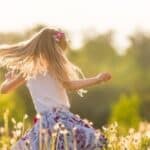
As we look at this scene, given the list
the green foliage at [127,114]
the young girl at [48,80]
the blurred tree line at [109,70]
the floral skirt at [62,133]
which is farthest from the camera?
the blurred tree line at [109,70]

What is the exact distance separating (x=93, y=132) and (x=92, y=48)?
54.0 metres

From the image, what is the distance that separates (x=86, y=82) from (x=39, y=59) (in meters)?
0.49

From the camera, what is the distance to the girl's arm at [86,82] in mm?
7649

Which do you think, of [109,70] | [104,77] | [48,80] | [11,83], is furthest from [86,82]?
[109,70]

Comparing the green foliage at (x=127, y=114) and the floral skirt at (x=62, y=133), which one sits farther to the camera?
the green foliage at (x=127, y=114)

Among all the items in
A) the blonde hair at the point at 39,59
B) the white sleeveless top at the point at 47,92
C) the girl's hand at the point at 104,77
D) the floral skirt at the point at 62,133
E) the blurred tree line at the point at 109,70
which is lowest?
the floral skirt at the point at 62,133

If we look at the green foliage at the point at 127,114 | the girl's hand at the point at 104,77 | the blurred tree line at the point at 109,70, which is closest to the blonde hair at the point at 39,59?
the girl's hand at the point at 104,77

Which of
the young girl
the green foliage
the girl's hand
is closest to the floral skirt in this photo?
the young girl

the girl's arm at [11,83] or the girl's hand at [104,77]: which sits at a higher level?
the girl's arm at [11,83]

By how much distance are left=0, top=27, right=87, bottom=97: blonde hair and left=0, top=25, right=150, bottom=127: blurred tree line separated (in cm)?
2353

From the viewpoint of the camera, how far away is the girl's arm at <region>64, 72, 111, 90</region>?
25.1 ft

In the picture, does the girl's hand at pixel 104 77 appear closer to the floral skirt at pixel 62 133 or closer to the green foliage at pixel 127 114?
the floral skirt at pixel 62 133

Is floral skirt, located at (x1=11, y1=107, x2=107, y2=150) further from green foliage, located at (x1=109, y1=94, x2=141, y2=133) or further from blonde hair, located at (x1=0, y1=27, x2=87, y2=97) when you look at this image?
green foliage, located at (x1=109, y1=94, x2=141, y2=133)

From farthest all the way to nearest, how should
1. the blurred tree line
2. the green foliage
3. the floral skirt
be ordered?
1. the blurred tree line
2. the green foliage
3. the floral skirt
